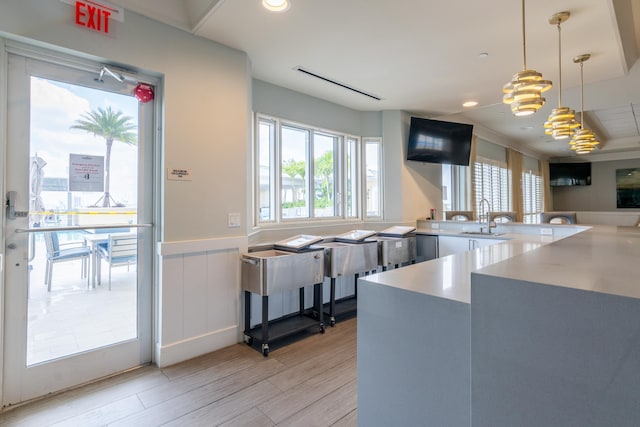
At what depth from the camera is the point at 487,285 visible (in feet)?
2.77

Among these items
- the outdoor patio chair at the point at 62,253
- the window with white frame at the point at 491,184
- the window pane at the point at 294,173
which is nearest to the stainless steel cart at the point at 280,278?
the window pane at the point at 294,173

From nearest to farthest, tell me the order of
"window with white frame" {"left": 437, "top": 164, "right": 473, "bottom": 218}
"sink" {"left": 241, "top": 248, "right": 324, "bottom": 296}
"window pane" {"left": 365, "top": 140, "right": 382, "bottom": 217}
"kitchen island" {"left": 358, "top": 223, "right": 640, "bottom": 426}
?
"kitchen island" {"left": 358, "top": 223, "right": 640, "bottom": 426} < "sink" {"left": 241, "top": 248, "right": 324, "bottom": 296} < "window pane" {"left": 365, "top": 140, "right": 382, "bottom": 217} < "window with white frame" {"left": 437, "top": 164, "right": 473, "bottom": 218}

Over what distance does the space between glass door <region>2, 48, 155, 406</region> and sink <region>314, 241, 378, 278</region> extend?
1.61 meters

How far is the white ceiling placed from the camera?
89.2 inches

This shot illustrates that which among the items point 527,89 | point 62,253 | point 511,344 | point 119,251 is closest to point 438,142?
point 527,89

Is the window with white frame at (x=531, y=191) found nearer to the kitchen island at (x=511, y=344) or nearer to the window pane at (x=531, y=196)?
the window pane at (x=531, y=196)

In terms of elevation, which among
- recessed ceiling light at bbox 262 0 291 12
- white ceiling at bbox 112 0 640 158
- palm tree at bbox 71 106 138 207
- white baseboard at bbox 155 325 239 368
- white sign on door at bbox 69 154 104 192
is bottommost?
white baseboard at bbox 155 325 239 368

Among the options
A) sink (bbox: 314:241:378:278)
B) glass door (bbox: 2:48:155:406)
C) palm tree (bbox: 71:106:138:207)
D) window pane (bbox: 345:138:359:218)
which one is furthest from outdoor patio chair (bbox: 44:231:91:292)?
window pane (bbox: 345:138:359:218)

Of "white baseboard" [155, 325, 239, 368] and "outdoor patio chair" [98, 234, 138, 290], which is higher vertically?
"outdoor patio chair" [98, 234, 138, 290]

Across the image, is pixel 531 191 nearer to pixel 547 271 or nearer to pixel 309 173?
pixel 309 173

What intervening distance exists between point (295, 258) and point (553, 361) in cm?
224

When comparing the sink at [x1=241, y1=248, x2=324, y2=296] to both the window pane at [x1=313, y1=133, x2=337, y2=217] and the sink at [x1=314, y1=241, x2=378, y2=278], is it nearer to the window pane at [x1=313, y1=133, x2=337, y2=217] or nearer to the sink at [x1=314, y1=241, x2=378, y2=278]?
the sink at [x1=314, y1=241, x2=378, y2=278]

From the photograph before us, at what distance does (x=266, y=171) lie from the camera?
3625mm

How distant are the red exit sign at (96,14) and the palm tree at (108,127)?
53 centimetres
